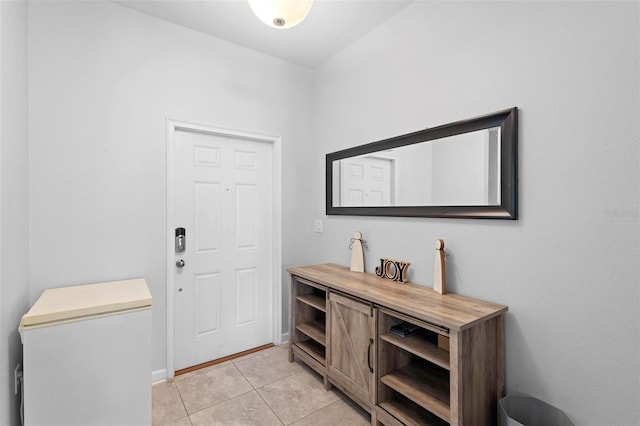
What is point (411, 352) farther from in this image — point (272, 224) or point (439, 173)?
point (272, 224)

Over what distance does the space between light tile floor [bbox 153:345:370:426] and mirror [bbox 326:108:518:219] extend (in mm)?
1386

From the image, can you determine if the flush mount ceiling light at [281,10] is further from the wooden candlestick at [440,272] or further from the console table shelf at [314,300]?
the console table shelf at [314,300]

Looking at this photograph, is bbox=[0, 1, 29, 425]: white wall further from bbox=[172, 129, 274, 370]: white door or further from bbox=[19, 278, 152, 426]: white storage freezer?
bbox=[172, 129, 274, 370]: white door

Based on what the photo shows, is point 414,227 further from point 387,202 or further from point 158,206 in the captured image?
point 158,206

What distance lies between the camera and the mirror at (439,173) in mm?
1627

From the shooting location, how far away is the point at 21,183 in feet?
5.54

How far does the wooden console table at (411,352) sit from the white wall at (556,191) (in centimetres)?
19

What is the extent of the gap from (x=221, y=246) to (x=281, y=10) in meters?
1.88

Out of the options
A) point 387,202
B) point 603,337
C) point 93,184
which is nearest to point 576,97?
point 603,337

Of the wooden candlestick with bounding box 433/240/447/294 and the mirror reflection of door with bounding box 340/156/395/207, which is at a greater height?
the mirror reflection of door with bounding box 340/156/395/207

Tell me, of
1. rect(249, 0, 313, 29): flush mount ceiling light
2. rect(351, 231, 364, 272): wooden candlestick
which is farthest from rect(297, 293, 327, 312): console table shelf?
rect(249, 0, 313, 29): flush mount ceiling light

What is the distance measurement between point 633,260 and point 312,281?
1807 mm

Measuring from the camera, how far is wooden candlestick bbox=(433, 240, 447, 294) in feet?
6.02

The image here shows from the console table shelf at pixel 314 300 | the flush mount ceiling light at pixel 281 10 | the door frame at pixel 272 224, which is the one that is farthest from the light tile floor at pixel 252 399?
the flush mount ceiling light at pixel 281 10
